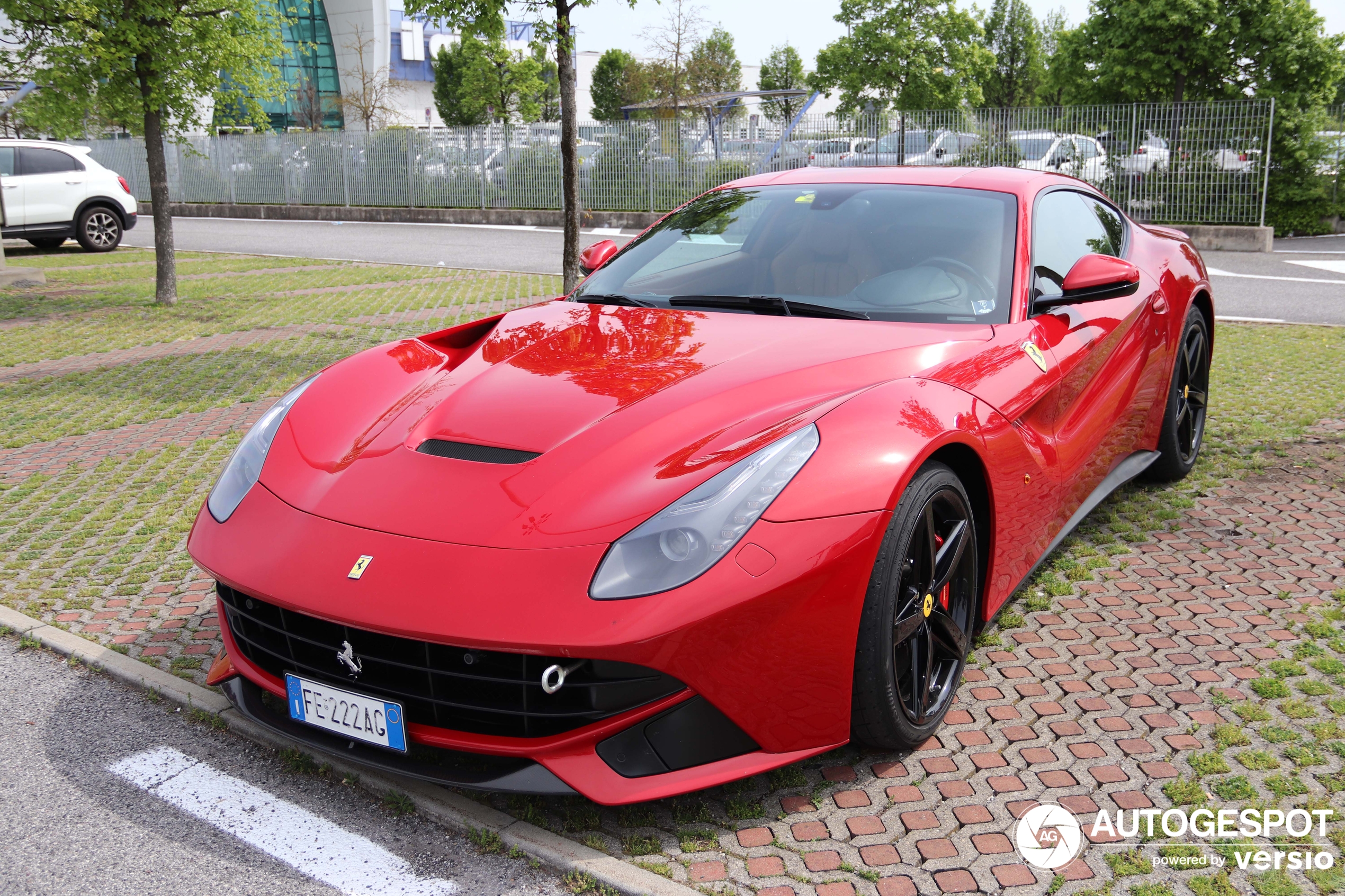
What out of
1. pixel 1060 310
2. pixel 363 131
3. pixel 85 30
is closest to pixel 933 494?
pixel 1060 310

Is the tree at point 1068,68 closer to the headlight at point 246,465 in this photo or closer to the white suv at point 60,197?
the white suv at point 60,197

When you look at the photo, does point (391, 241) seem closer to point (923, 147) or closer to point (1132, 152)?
point (923, 147)

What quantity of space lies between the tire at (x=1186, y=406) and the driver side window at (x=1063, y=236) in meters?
0.64

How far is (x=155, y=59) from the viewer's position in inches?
423

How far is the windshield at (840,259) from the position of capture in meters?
3.49

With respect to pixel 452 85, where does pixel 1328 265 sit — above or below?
below

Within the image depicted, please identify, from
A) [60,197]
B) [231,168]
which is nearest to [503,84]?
[231,168]

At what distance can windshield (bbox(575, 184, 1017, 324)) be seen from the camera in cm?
349

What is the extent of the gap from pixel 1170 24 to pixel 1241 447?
17.1 m

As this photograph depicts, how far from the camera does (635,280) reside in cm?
398

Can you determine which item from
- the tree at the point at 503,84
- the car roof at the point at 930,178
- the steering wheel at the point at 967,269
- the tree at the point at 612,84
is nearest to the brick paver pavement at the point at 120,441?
the car roof at the point at 930,178

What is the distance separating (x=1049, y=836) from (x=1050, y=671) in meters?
0.91

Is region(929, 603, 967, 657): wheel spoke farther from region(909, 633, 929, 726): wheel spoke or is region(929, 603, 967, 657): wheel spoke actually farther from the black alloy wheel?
the black alloy wheel

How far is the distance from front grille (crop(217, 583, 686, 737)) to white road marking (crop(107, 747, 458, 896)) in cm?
34
